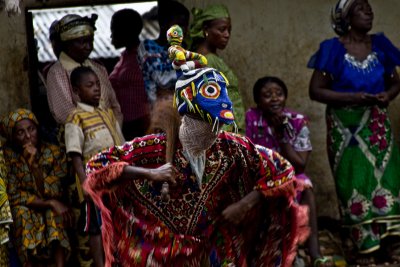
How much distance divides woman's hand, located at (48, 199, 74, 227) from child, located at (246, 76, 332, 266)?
5.15ft

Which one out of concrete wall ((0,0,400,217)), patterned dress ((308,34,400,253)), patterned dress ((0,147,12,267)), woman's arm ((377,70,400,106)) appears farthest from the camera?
concrete wall ((0,0,400,217))

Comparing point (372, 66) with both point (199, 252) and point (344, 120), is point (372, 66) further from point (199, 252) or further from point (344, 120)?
point (199, 252)

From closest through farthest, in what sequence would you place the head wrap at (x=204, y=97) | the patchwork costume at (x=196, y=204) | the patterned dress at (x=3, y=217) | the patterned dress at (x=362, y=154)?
the head wrap at (x=204, y=97) < the patchwork costume at (x=196, y=204) < the patterned dress at (x=3, y=217) < the patterned dress at (x=362, y=154)

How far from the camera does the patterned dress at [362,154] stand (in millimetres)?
10508

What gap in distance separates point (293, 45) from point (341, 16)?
1.01m

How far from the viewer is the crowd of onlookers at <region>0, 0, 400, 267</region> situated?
32.8 ft

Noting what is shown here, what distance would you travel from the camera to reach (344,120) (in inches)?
415

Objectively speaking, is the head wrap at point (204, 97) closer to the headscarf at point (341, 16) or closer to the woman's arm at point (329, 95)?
the woman's arm at point (329, 95)

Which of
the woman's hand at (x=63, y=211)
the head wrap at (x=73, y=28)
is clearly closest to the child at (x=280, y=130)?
the head wrap at (x=73, y=28)

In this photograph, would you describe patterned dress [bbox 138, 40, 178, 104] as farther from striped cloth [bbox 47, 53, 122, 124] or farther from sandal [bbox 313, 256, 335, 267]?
sandal [bbox 313, 256, 335, 267]

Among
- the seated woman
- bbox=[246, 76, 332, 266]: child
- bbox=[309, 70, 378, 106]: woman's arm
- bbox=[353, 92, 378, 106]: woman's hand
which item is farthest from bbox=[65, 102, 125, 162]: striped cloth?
bbox=[353, 92, 378, 106]: woman's hand

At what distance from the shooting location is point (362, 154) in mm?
10539

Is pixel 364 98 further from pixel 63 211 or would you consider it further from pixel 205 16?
pixel 63 211

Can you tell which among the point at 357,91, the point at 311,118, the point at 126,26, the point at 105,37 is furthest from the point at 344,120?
the point at 105,37
